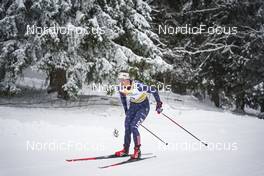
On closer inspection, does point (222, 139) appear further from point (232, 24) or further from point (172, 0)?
point (172, 0)

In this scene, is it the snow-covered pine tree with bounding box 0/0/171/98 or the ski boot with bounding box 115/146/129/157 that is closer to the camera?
the ski boot with bounding box 115/146/129/157

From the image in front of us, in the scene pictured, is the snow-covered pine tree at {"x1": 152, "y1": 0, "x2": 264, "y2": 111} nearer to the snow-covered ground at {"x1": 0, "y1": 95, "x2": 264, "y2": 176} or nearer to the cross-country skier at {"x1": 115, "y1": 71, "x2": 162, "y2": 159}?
the snow-covered ground at {"x1": 0, "y1": 95, "x2": 264, "y2": 176}

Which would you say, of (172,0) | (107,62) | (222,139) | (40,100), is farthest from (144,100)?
(172,0)
